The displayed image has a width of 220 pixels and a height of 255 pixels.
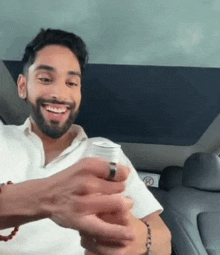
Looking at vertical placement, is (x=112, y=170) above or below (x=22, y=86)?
below

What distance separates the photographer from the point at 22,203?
1.45 feet

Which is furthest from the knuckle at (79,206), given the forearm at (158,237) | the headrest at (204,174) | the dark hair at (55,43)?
the headrest at (204,174)

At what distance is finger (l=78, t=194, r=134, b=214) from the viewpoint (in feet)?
1.32

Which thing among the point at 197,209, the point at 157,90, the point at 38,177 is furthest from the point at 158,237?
the point at 157,90

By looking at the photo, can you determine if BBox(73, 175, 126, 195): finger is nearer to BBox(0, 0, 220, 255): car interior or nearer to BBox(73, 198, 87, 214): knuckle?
BBox(73, 198, 87, 214): knuckle

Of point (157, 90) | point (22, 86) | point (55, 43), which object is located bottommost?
point (22, 86)

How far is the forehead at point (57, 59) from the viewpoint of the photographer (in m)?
1.16

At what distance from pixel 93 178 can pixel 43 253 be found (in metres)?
0.68


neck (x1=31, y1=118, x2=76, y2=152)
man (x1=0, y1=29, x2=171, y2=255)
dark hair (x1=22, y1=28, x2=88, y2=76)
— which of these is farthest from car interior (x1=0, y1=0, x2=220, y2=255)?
neck (x1=31, y1=118, x2=76, y2=152)

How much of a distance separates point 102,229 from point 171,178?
163 centimetres

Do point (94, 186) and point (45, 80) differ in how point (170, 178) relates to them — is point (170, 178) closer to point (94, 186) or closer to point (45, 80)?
point (45, 80)

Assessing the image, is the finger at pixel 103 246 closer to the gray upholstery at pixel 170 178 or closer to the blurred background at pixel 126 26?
the blurred background at pixel 126 26

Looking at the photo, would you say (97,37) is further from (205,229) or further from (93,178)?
(93,178)

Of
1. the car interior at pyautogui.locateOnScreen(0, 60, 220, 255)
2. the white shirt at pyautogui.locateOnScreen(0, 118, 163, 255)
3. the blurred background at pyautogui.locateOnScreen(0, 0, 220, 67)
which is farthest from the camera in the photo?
the car interior at pyautogui.locateOnScreen(0, 60, 220, 255)
